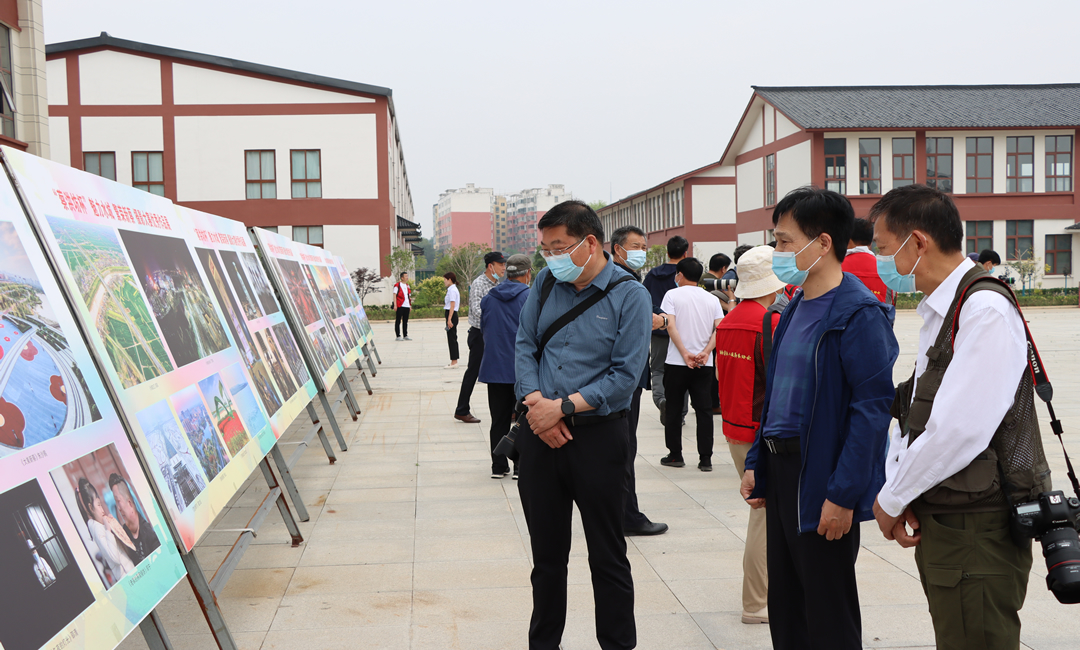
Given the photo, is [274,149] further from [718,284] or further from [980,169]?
[980,169]

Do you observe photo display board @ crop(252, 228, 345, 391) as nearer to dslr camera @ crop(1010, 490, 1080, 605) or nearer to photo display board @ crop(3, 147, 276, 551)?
photo display board @ crop(3, 147, 276, 551)

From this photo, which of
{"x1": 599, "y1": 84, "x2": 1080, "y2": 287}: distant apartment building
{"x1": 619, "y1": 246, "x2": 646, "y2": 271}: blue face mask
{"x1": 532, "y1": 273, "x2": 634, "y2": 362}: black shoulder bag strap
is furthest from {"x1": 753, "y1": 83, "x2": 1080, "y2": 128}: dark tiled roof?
{"x1": 532, "y1": 273, "x2": 634, "y2": 362}: black shoulder bag strap

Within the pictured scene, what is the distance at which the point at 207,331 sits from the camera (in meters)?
4.18

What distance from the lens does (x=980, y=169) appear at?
1548 inches

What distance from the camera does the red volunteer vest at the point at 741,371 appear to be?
4.11 meters

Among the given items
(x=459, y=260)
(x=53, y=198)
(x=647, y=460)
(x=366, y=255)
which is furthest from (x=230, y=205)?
(x=53, y=198)

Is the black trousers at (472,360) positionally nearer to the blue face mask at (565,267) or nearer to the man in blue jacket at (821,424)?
the blue face mask at (565,267)

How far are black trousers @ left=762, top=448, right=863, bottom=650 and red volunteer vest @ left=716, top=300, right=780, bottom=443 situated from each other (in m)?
1.21

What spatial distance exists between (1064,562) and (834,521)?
2.01ft

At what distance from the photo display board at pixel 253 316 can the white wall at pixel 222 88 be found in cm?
3143

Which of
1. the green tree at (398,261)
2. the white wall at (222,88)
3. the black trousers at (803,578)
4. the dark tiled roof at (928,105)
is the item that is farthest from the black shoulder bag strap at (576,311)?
the dark tiled roof at (928,105)

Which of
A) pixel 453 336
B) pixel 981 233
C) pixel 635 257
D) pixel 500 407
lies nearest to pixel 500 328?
pixel 500 407

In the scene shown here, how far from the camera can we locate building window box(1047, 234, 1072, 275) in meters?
39.4

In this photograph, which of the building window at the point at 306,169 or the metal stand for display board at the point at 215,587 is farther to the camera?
the building window at the point at 306,169
